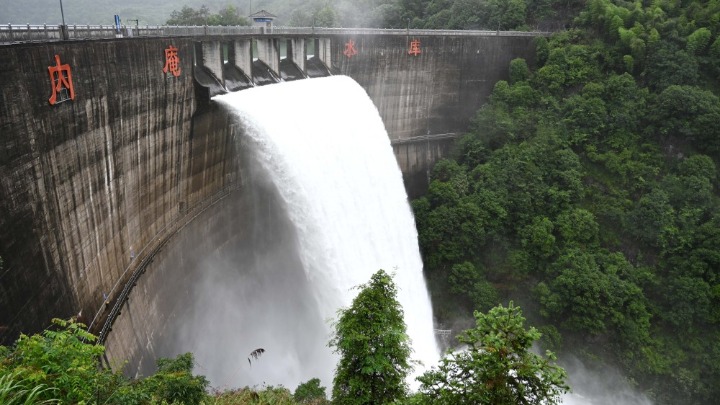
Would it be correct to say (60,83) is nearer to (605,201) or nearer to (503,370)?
(503,370)

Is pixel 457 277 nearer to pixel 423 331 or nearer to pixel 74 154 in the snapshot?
pixel 423 331

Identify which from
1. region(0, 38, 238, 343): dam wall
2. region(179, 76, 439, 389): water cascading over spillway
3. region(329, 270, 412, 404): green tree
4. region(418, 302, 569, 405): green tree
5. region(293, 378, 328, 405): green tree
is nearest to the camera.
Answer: region(418, 302, 569, 405): green tree

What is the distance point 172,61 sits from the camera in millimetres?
18188

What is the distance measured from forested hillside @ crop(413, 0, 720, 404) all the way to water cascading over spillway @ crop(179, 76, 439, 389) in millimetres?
5688

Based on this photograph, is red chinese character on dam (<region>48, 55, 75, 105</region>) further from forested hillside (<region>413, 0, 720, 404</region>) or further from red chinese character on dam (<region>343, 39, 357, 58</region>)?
forested hillside (<region>413, 0, 720, 404</region>)

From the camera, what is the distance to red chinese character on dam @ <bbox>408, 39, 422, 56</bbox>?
105ft

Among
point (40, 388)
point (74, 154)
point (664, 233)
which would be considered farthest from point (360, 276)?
point (664, 233)

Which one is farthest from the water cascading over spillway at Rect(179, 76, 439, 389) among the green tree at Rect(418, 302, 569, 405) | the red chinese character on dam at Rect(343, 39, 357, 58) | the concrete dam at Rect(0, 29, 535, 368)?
the green tree at Rect(418, 302, 569, 405)

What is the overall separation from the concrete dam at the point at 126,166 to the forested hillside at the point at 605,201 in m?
9.74

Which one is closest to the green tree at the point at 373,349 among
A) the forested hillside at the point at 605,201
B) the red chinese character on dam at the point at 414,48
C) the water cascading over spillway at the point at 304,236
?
the water cascading over spillway at the point at 304,236

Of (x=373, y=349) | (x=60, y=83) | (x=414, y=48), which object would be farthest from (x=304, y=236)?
(x=414, y=48)

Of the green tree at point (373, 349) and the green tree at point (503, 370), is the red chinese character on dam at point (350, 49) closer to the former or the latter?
the green tree at point (373, 349)

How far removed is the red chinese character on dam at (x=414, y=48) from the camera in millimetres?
32000

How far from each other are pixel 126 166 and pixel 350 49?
54.1 ft
